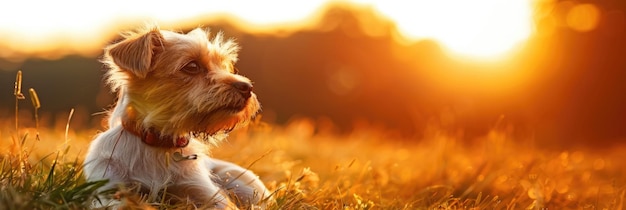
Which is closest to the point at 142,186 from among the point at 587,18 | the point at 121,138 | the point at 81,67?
the point at 121,138

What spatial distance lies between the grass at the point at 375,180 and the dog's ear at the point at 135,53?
65 cm

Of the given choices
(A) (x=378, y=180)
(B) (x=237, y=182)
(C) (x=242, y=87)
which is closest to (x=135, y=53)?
(C) (x=242, y=87)

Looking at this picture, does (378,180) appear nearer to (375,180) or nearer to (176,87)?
(375,180)

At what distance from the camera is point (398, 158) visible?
9898 mm

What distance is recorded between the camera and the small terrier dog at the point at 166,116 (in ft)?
15.4

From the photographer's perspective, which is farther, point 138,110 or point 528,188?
point 528,188

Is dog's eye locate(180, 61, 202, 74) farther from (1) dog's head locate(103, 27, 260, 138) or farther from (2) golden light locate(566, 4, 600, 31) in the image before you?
(2) golden light locate(566, 4, 600, 31)

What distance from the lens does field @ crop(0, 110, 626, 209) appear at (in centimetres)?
433

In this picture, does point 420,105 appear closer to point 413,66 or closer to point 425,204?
point 413,66

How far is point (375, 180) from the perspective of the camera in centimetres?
631

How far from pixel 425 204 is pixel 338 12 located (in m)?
20.2

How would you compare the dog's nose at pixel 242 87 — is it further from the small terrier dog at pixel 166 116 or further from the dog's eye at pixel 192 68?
the dog's eye at pixel 192 68

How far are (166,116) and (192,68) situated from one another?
0.45 meters

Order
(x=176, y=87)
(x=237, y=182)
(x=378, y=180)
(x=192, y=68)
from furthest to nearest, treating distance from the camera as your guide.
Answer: (x=378, y=180) < (x=237, y=182) < (x=192, y=68) < (x=176, y=87)
